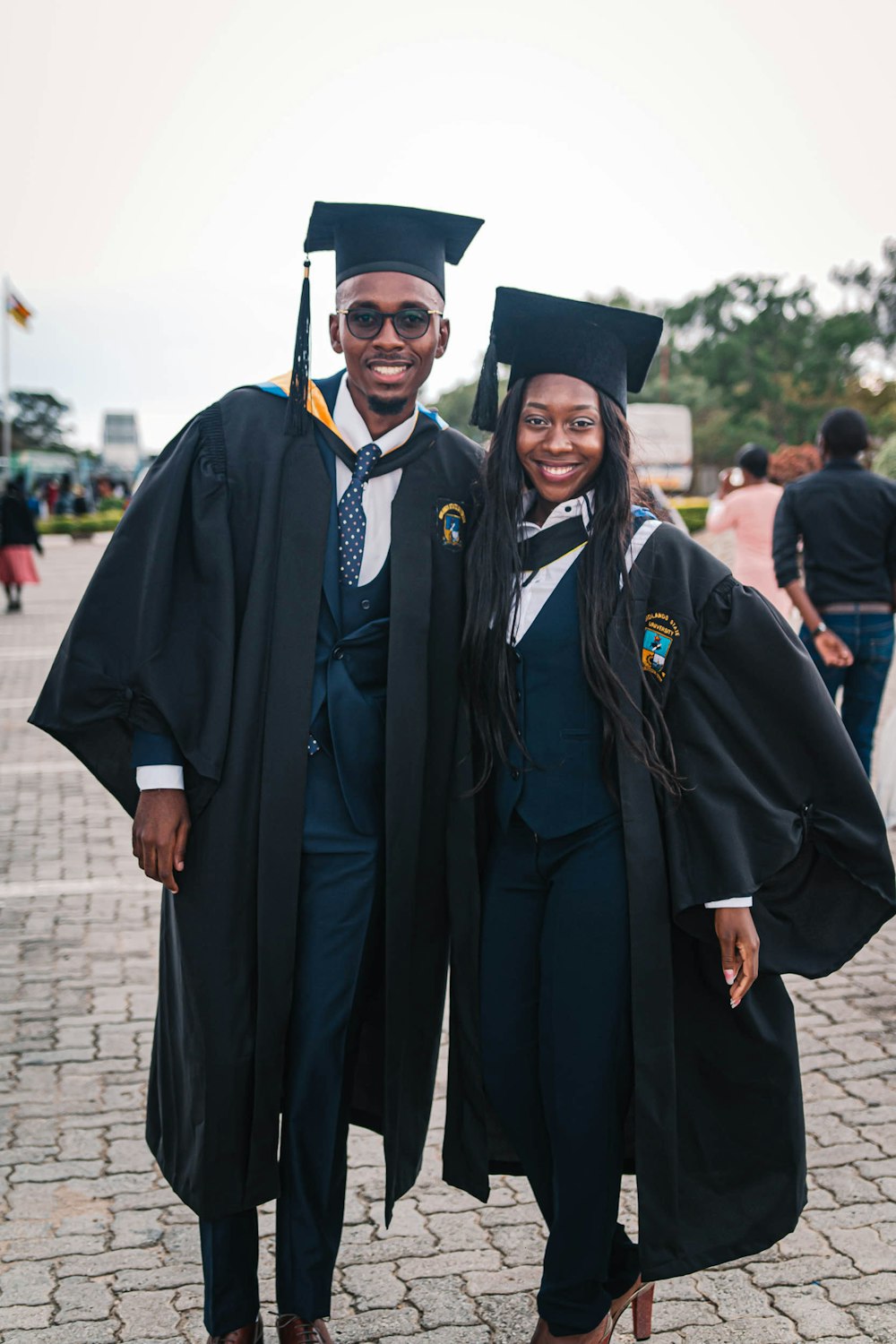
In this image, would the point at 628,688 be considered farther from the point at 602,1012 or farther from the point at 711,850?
the point at 602,1012

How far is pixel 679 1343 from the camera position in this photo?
9.39 feet

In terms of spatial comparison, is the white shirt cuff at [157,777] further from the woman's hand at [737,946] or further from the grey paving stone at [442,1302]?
the grey paving stone at [442,1302]

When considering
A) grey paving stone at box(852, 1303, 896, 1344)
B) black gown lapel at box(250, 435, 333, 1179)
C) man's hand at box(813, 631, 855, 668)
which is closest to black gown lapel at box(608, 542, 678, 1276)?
grey paving stone at box(852, 1303, 896, 1344)

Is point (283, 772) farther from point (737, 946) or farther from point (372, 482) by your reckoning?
point (737, 946)

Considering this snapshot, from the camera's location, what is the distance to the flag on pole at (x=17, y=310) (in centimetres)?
4147

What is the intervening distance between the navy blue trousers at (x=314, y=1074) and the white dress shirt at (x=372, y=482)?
1.10ft

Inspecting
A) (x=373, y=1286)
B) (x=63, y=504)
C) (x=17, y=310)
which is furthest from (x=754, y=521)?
(x=63, y=504)

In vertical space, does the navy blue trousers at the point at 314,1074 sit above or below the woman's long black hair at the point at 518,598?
below

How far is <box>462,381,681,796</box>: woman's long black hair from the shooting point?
2.65 metres

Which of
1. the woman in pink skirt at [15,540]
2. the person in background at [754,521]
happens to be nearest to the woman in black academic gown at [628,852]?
the person in background at [754,521]

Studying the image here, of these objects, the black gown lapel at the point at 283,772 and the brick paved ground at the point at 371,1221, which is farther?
the brick paved ground at the point at 371,1221

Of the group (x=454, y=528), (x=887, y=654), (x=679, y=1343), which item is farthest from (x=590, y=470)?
(x=887, y=654)

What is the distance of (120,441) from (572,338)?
89.2 m

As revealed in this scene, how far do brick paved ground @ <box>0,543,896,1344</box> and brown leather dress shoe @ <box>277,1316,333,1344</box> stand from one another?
11 centimetres
